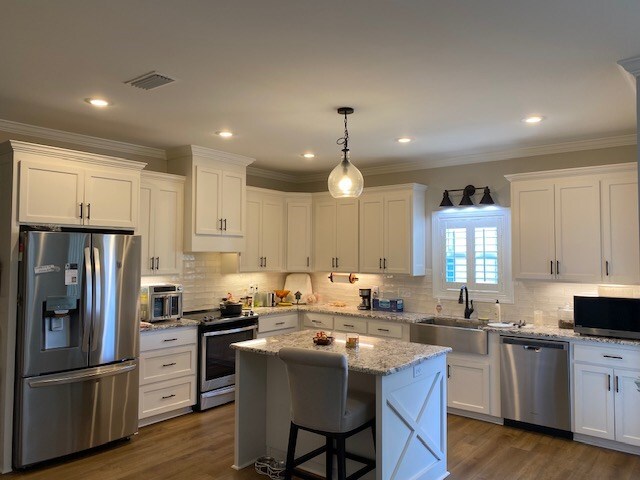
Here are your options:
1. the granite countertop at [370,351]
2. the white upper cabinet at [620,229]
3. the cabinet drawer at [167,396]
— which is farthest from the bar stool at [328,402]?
the white upper cabinet at [620,229]

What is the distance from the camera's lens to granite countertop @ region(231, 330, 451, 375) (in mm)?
2875

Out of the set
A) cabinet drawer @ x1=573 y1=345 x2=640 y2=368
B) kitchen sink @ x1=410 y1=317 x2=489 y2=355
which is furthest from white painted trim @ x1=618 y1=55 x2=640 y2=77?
kitchen sink @ x1=410 y1=317 x2=489 y2=355

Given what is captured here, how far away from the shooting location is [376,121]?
4039mm

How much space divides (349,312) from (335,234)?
106 centimetres

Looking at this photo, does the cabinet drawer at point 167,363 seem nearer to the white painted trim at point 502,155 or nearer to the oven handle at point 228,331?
the oven handle at point 228,331

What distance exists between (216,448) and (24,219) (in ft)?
7.65

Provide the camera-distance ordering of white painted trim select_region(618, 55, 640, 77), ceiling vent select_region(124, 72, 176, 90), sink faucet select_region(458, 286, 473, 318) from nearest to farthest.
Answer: white painted trim select_region(618, 55, 640, 77), ceiling vent select_region(124, 72, 176, 90), sink faucet select_region(458, 286, 473, 318)

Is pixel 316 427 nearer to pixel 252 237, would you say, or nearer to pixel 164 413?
pixel 164 413

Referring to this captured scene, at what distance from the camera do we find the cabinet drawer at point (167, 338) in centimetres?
438

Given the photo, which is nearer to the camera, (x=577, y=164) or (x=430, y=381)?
(x=430, y=381)

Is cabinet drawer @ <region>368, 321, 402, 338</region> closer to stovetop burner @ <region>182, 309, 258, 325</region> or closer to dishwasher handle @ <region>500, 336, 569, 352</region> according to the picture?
dishwasher handle @ <region>500, 336, 569, 352</region>

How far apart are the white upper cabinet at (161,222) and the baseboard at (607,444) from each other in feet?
13.3

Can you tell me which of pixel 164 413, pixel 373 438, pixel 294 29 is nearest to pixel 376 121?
pixel 294 29

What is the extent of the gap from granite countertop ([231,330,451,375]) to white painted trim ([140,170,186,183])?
2.14m
